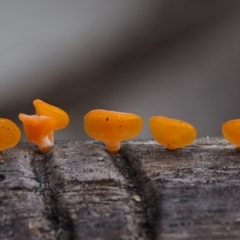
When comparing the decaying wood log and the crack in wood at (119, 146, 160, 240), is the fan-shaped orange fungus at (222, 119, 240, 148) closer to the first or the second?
the decaying wood log

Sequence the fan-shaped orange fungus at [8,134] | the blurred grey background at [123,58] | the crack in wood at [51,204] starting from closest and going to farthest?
1. the crack in wood at [51,204]
2. the fan-shaped orange fungus at [8,134]
3. the blurred grey background at [123,58]

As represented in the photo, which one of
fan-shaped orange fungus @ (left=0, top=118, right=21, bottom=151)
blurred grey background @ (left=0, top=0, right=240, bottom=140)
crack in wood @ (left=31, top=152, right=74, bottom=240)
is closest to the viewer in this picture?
crack in wood @ (left=31, top=152, right=74, bottom=240)

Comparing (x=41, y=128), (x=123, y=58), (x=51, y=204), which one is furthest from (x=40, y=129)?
(x=123, y=58)

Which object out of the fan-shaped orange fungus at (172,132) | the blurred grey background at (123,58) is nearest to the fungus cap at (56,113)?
the fan-shaped orange fungus at (172,132)

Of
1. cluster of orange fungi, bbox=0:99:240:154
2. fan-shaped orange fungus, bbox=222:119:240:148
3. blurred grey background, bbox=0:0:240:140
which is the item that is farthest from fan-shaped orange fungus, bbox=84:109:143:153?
blurred grey background, bbox=0:0:240:140

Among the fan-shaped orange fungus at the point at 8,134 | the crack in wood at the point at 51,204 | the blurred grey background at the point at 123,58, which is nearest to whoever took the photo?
the crack in wood at the point at 51,204

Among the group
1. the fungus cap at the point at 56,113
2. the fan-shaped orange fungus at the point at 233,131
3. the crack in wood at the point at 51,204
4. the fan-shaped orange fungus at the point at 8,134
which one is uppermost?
the fungus cap at the point at 56,113

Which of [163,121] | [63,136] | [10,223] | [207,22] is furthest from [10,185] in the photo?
[207,22]

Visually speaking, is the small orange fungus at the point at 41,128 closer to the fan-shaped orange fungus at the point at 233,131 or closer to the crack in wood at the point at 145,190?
the crack in wood at the point at 145,190
